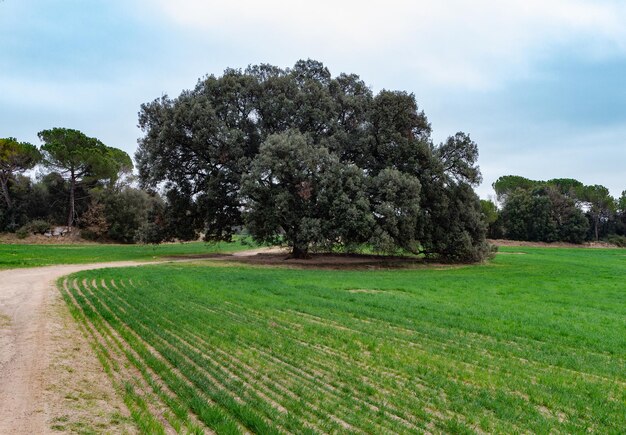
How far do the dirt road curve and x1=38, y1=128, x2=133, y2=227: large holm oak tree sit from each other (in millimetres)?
47706

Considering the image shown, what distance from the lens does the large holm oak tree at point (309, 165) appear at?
29953mm

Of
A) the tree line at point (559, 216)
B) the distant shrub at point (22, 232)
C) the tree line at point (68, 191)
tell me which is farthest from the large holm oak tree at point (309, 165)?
the tree line at point (559, 216)

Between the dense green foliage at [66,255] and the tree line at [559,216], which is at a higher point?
the tree line at [559,216]

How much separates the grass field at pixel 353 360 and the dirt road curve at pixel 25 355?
866 millimetres

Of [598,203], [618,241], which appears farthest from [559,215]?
[598,203]

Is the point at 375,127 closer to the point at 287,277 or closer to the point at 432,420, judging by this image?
the point at 287,277

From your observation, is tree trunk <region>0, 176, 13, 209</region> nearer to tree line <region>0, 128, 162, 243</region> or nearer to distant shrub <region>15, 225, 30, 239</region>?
tree line <region>0, 128, 162, 243</region>

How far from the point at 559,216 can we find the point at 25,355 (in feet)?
335

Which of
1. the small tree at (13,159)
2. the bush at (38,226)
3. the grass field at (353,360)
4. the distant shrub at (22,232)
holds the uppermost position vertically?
the small tree at (13,159)

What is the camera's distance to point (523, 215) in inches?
3617

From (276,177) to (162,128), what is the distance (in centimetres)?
1066

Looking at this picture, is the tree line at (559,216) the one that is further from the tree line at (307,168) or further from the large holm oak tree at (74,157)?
the large holm oak tree at (74,157)

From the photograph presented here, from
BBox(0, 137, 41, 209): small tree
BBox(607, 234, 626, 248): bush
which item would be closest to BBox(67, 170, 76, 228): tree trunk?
BBox(0, 137, 41, 209): small tree

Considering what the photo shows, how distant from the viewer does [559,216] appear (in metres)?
93.4
